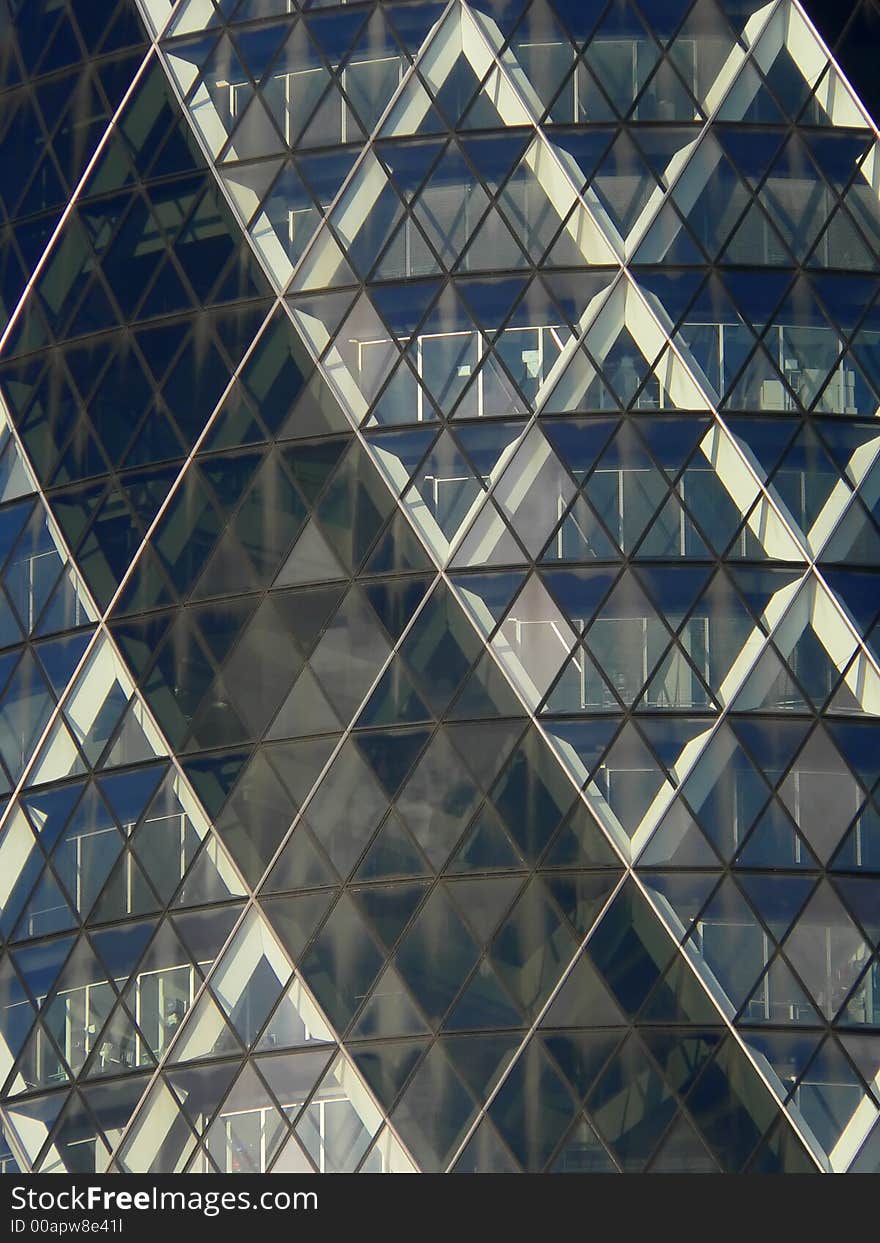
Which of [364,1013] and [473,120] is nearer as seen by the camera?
[364,1013]

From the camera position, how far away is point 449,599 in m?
32.4

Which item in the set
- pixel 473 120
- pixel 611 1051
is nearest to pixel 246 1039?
pixel 611 1051

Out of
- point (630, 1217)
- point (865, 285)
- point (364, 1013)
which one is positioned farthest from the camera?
→ point (865, 285)

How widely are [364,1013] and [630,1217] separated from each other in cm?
365

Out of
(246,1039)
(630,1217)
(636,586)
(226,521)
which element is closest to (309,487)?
(226,521)

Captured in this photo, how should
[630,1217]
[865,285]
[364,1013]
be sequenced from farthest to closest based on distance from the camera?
1. [865,285]
2. [364,1013]
3. [630,1217]

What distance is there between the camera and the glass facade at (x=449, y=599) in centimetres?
3136

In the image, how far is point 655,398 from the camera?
32938mm

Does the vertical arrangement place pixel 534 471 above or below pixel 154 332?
below

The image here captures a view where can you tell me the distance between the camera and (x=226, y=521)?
33.2 metres

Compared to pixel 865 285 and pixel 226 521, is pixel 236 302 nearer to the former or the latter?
pixel 226 521

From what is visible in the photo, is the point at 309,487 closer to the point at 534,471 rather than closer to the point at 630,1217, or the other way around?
the point at 534,471

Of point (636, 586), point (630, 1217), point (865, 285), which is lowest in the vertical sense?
point (630, 1217)

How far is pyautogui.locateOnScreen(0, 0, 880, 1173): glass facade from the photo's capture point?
Answer: 1235 inches
